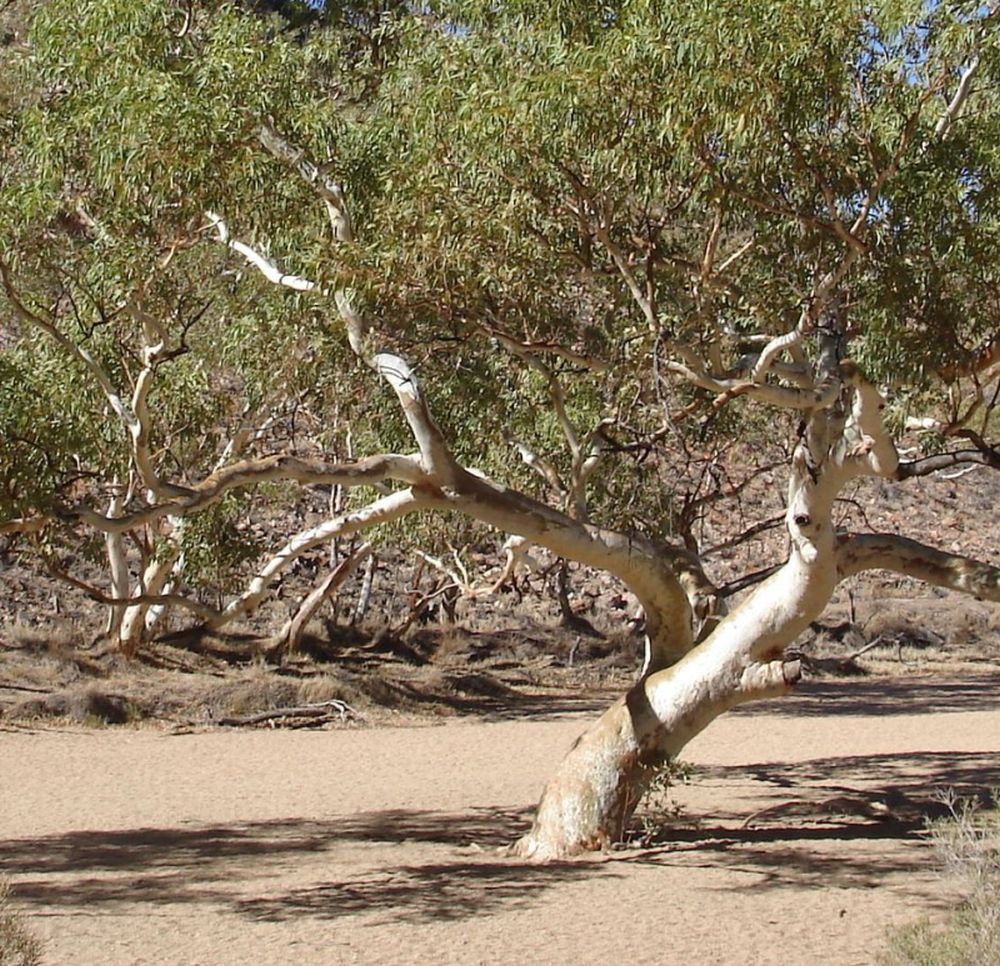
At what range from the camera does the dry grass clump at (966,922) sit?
5496mm

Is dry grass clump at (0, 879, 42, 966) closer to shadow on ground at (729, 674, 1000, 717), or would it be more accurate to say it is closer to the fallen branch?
the fallen branch

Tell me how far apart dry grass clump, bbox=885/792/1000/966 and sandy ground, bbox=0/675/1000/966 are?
1.23 m

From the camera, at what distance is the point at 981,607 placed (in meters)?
33.3

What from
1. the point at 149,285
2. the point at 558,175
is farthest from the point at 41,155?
the point at 558,175

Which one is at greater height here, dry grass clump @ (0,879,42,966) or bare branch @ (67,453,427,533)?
bare branch @ (67,453,427,533)

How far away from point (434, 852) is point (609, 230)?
4.35 m

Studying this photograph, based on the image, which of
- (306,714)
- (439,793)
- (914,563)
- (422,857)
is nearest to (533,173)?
(914,563)

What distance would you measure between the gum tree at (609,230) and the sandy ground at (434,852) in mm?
1129

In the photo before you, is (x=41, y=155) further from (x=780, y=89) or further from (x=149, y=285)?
(x=780, y=89)

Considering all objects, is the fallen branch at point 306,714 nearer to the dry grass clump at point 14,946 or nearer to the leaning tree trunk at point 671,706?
the leaning tree trunk at point 671,706

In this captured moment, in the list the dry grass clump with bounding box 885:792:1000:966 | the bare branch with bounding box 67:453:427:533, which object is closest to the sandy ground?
the dry grass clump with bounding box 885:792:1000:966

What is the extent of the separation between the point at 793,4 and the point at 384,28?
4005mm

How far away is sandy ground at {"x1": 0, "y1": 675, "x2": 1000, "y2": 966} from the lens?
808cm

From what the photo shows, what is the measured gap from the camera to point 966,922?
5879 mm
